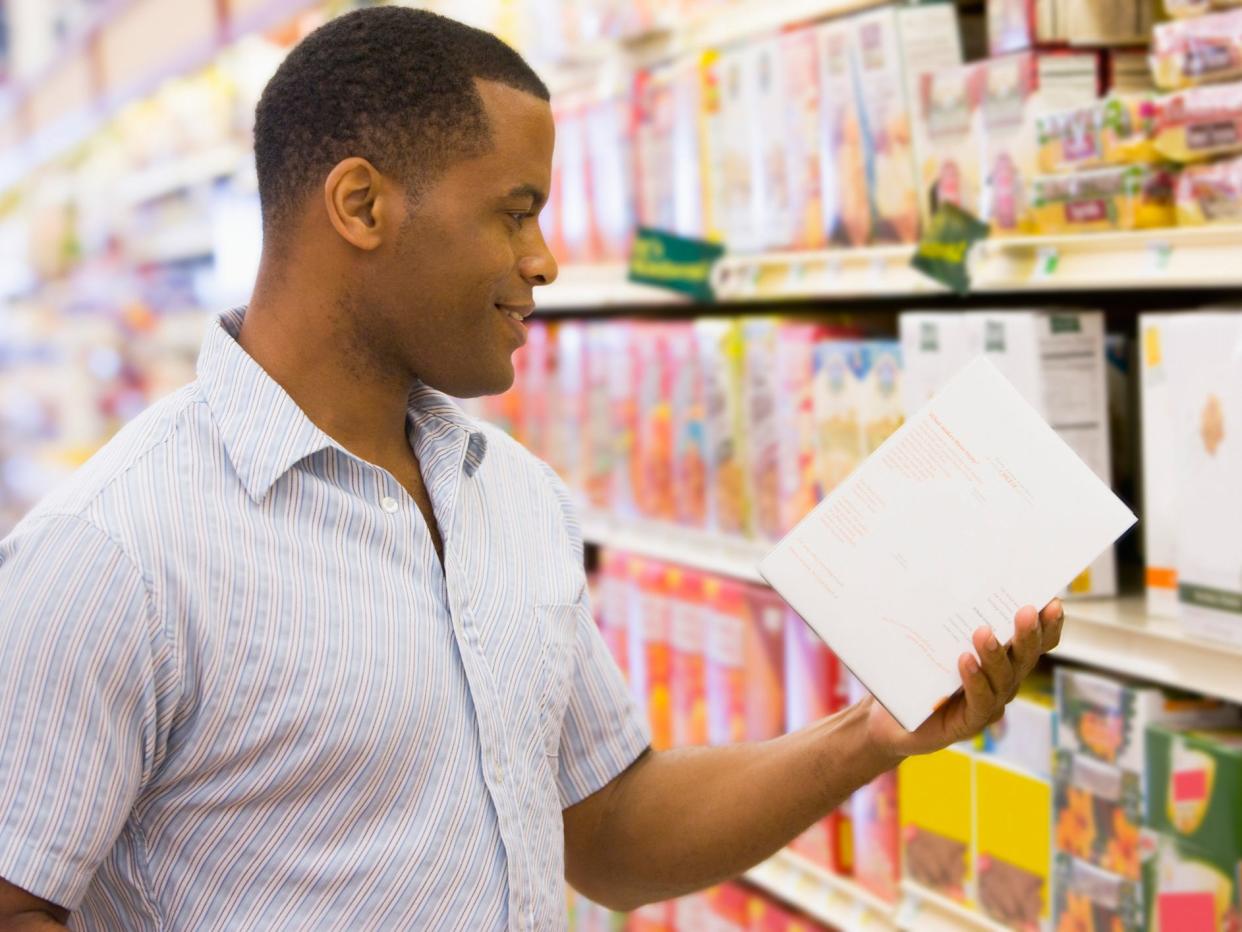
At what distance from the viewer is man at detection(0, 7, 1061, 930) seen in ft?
3.58

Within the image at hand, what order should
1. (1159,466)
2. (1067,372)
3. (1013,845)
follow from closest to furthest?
(1159,466) < (1067,372) < (1013,845)

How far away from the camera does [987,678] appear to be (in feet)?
4.09

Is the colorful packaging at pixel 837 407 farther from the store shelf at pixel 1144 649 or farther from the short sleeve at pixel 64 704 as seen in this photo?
the short sleeve at pixel 64 704

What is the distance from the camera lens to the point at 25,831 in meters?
1.07

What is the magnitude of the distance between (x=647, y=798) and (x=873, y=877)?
919 millimetres

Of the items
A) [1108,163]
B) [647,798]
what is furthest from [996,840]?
[1108,163]

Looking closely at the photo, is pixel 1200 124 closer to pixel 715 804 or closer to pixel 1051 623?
pixel 1051 623

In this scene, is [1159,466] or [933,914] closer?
[1159,466]

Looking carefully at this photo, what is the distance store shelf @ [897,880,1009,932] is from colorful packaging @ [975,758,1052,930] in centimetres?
4

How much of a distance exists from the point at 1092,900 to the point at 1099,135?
2.90 ft

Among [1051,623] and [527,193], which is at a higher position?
[527,193]

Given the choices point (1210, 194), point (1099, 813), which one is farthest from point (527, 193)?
point (1099, 813)

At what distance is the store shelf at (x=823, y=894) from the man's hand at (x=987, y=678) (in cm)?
93

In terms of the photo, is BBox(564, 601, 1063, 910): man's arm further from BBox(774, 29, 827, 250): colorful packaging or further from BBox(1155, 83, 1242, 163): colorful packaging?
BBox(774, 29, 827, 250): colorful packaging
